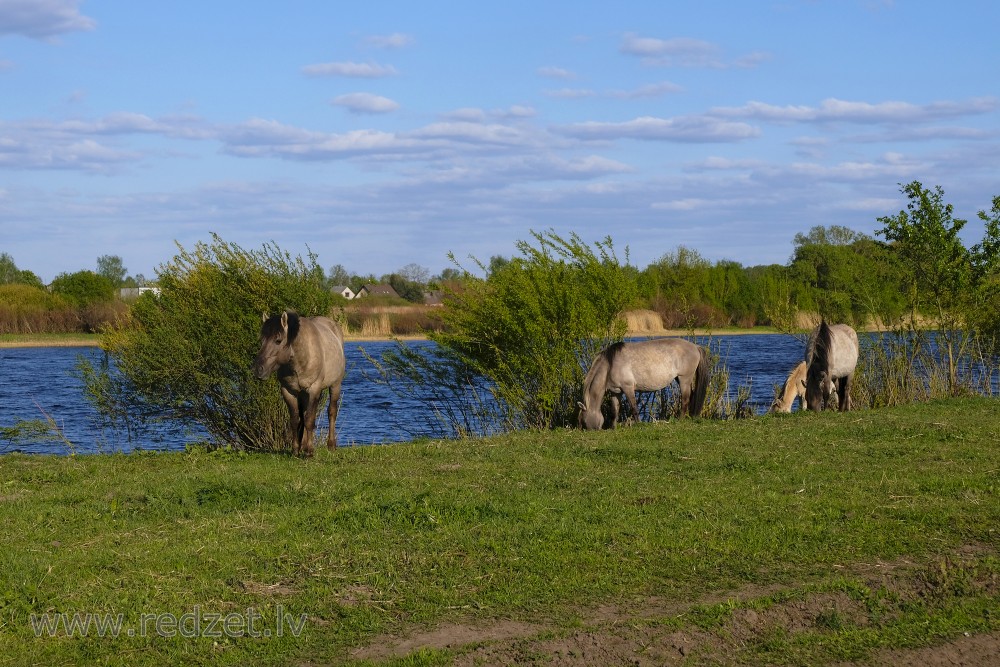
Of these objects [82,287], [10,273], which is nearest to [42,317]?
[82,287]

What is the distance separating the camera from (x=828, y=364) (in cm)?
1725

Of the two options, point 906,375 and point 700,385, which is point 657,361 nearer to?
point 700,385

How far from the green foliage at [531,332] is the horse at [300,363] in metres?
3.41

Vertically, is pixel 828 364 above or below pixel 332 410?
above

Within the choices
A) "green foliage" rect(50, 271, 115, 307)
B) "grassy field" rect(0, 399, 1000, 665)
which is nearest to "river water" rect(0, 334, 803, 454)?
"grassy field" rect(0, 399, 1000, 665)

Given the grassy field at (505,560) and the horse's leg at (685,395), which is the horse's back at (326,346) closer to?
the grassy field at (505,560)

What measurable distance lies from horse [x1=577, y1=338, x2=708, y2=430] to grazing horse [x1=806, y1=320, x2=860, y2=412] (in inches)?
86.1

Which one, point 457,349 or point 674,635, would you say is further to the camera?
point 457,349

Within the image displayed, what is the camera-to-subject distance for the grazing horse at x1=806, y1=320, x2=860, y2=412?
17234 millimetres

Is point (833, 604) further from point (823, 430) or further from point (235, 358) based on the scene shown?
point (235, 358)

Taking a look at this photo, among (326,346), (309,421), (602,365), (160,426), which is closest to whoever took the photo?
(309,421)

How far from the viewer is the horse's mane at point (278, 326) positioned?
1238cm

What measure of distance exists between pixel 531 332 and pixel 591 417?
1.81 metres

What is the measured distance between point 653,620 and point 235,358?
10.7m
